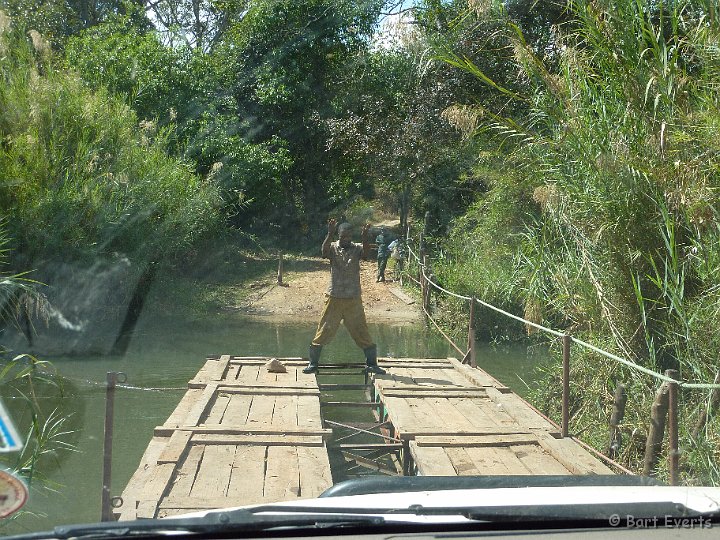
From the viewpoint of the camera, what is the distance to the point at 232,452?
6086 millimetres

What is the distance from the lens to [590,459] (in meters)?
6.02

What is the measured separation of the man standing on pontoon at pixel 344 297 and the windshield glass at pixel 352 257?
1.0 inches

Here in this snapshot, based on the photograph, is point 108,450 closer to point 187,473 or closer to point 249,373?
point 187,473

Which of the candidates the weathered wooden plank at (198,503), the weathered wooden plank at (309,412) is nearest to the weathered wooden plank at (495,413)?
the weathered wooden plank at (309,412)

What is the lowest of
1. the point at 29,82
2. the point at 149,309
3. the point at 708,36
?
the point at 149,309

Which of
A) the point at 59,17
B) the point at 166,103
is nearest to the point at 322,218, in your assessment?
the point at 166,103

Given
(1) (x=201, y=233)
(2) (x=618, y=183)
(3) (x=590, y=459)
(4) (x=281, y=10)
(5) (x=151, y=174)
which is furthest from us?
(4) (x=281, y=10)

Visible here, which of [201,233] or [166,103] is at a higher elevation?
[166,103]

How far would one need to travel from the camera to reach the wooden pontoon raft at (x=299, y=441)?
5225 mm

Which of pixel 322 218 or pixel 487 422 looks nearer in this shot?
pixel 487 422

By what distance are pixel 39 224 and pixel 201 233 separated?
24.3 ft

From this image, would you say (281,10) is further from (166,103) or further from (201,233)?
(201,233)

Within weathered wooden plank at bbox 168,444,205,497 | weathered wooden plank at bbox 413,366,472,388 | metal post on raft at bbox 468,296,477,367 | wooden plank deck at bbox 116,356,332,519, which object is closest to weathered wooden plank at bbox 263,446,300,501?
wooden plank deck at bbox 116,356,332,519

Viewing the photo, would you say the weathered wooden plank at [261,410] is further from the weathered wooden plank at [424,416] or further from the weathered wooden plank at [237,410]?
the weathered wooden plank at [424,416]
